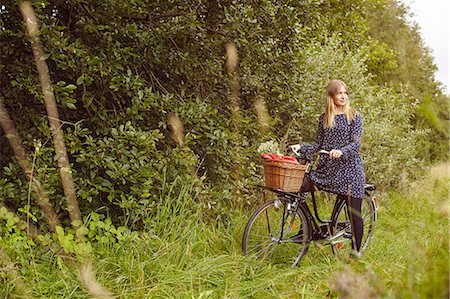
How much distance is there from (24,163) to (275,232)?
2207 mm

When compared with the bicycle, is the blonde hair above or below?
above

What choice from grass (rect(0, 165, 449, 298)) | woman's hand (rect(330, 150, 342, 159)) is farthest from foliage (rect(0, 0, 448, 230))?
woman's hand (rect(330, 150, 342, 159))

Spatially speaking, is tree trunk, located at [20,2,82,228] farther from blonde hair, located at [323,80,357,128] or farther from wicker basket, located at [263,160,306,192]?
blonde hair, located at [323,80,357,128]

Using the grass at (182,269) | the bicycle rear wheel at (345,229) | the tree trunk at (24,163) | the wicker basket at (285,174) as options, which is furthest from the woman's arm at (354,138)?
the tree trunk at (24,163)

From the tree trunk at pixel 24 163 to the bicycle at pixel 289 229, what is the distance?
158 cm

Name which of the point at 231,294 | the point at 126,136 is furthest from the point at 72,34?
the point at 231,294

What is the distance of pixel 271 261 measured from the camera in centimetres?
473

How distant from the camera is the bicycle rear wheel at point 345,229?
16.1 ft

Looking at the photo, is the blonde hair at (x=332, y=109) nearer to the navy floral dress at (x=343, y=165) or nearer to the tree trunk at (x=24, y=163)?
the navy floral dress at (x=343, y=165)

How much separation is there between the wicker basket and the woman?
35cm

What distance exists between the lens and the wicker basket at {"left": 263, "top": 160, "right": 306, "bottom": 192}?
4.38m

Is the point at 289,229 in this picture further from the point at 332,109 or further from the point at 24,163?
the point at 24,163

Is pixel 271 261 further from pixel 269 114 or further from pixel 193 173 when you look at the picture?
pixel 269 114

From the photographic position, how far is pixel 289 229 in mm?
4734
